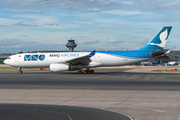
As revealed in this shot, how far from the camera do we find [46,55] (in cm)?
4697

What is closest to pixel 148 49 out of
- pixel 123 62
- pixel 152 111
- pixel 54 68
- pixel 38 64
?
pixel 123 62

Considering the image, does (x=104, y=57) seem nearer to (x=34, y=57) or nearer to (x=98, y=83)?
(x=34, y=57)

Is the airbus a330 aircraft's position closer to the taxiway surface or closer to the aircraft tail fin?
the aircraft tail fin

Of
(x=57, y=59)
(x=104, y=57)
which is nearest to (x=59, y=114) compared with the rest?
(x=104, y=57)

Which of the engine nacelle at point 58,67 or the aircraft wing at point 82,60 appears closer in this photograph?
the engine nacelle at point 58,67

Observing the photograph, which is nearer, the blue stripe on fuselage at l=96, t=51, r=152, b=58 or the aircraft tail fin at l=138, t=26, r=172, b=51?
the blue stripe on fuselage at l=96, t=51, r=152, b=58

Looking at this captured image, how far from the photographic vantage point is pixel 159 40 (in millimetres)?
45688

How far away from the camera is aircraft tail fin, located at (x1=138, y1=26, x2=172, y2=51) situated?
45500mm

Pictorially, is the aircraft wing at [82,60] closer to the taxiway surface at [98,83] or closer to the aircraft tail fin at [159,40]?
the taxiway surface at [98,83]

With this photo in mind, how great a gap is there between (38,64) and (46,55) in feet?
8.05

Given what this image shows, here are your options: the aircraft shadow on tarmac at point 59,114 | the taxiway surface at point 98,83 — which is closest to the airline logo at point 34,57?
the taxiway surface at point 98,83

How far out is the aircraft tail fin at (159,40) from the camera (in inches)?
1791

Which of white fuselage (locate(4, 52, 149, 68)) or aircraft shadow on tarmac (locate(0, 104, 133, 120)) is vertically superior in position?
white fuselage (locate(4, 52, 149, 68))

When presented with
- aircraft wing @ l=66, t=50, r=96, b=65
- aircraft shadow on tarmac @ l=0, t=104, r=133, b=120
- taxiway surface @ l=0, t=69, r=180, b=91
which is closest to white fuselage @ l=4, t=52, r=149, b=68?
aircraft wing @ l=66, t=50, r=96, b=65
